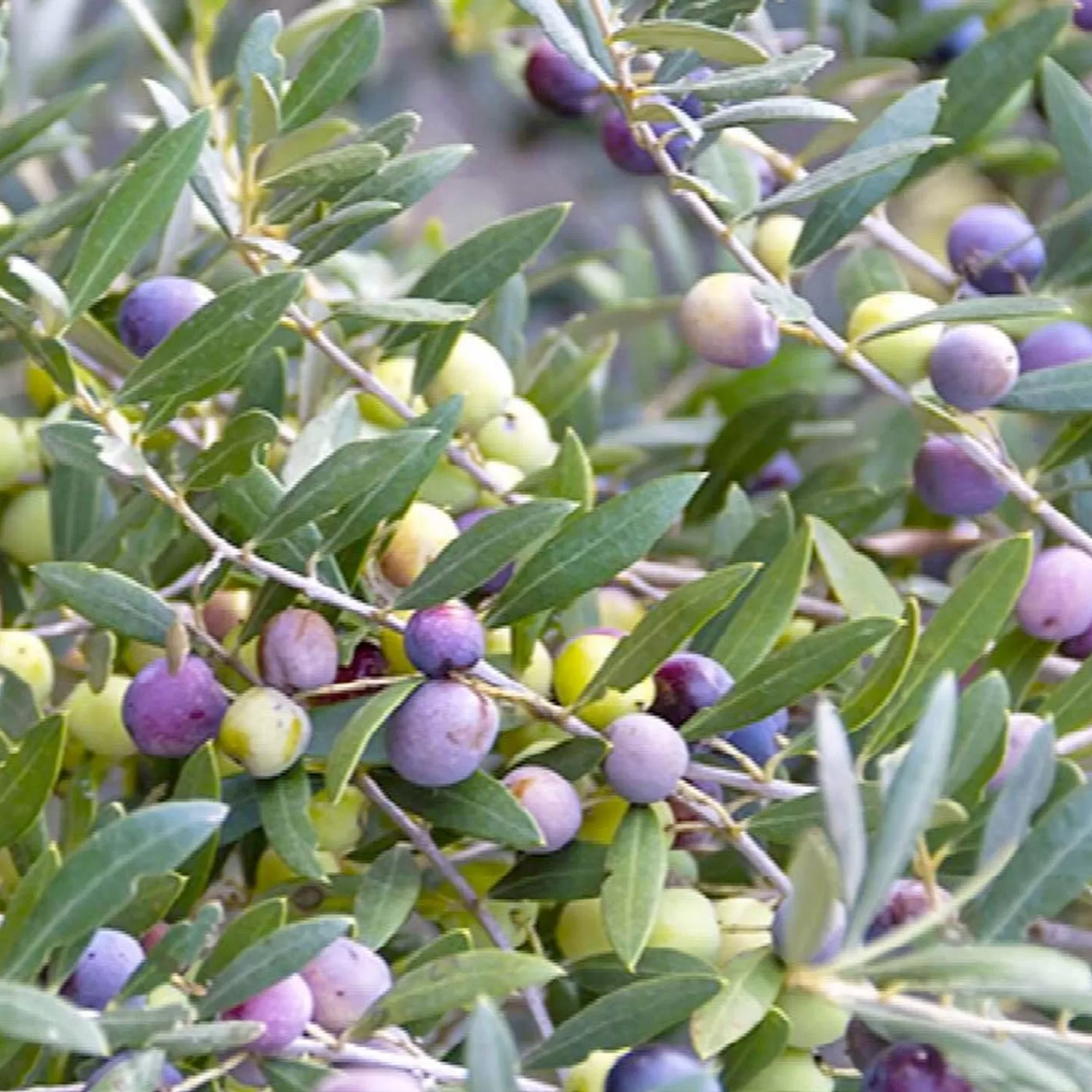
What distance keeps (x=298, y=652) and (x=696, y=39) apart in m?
0.27

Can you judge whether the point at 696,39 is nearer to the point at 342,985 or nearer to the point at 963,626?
the point at 963,626

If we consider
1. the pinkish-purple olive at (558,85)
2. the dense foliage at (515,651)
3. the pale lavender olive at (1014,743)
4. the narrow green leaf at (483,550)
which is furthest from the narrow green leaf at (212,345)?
the pinkish-purple olive at (558,85)

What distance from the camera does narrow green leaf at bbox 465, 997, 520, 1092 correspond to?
500mm

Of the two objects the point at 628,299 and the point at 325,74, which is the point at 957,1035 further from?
the point at 628,299

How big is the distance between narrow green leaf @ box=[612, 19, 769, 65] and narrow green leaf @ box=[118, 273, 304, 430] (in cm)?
17

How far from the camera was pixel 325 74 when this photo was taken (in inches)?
31.2

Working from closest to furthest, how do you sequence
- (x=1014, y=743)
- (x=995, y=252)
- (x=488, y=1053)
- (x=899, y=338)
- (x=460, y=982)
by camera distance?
1. (x=488, y=1053)
2. (x=460, y=982)
3. (x=1014, y=743)
4. (x=899, y=338)
5. (x=995, y=252)

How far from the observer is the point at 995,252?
92cm

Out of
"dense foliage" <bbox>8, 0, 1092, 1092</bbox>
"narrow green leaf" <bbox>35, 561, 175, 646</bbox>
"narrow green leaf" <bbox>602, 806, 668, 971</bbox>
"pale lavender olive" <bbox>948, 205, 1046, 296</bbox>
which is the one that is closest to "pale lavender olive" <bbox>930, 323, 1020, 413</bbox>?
"dense foliage" <bbox>8, 0, 1092, 1092</bbox>

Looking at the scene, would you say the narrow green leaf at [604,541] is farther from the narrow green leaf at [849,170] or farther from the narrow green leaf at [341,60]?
the narrow green leaf at [341,60]

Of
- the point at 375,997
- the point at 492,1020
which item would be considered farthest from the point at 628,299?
the point at 492,1020

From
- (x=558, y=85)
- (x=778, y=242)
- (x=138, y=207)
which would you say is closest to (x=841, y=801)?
(x=138, y=207)

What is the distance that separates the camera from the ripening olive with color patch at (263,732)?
2.16ft

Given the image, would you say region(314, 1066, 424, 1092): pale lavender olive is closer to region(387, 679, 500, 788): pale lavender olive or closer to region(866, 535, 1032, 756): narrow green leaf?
region(387, 679, 500, 788): pale lavender olive
